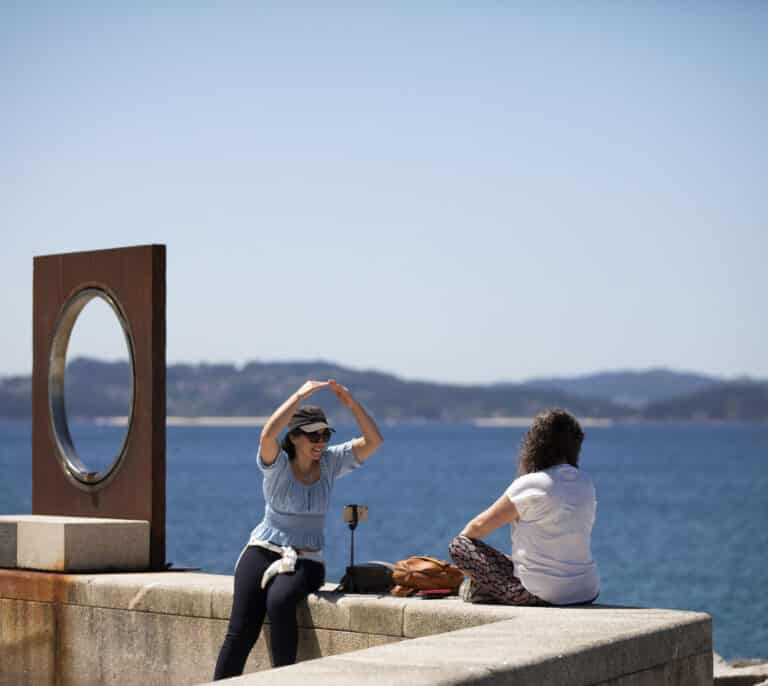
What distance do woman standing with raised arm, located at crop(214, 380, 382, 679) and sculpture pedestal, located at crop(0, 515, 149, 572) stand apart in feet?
5.85

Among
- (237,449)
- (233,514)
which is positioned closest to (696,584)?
(233,514)

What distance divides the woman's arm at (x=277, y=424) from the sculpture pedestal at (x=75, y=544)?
2033 mm

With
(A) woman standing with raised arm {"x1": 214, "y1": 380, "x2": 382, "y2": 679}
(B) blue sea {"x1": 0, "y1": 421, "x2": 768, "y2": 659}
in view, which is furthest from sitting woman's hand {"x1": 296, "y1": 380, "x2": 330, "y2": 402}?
(B) blue sea {"x1": 0, "y1": 421, "x2": 768, "y2": 659}

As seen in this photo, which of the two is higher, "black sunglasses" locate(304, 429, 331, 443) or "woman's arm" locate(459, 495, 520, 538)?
"black sunglasses" locate(304, 429, 331, 443)

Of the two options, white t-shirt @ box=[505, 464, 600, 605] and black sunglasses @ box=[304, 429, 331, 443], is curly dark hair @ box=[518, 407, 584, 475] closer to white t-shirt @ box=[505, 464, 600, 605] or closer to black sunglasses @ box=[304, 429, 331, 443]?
white t-shirt @ box=[505, 464, 600, 605]

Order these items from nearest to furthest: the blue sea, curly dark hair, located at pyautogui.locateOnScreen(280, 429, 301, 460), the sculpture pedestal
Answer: curly dark hair, located at pyautogui.locateOnScreen(280, 429, 301, 460)
the sculpture pedestal
the blue sea

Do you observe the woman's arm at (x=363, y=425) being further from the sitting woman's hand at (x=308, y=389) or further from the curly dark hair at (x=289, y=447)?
the curly dark hair at (x=289, y=447)

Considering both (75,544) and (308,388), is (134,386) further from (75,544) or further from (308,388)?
(308,388)

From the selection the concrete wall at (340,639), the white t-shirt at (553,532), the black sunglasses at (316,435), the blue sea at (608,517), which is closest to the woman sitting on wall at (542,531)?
the white t-shirt at (553,532)

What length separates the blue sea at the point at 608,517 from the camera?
122ft

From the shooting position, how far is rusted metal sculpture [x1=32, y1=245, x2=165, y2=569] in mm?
9336

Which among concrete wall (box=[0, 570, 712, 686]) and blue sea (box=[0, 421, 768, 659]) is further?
blue sea (box=[0, 421, 768, 659])

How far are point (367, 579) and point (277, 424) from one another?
98 cm

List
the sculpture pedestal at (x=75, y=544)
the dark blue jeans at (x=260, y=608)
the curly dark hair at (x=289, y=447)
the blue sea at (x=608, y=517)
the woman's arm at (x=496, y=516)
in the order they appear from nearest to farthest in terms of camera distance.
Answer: the woman's arm at (x=496, y=516) → the dark blue jeans at (x=260, y=608) → the curly dark hair at (x=289, y=447) → the sculpture pedestal at (x=75, y=544) → the blue sea at (x=608, y=517)
